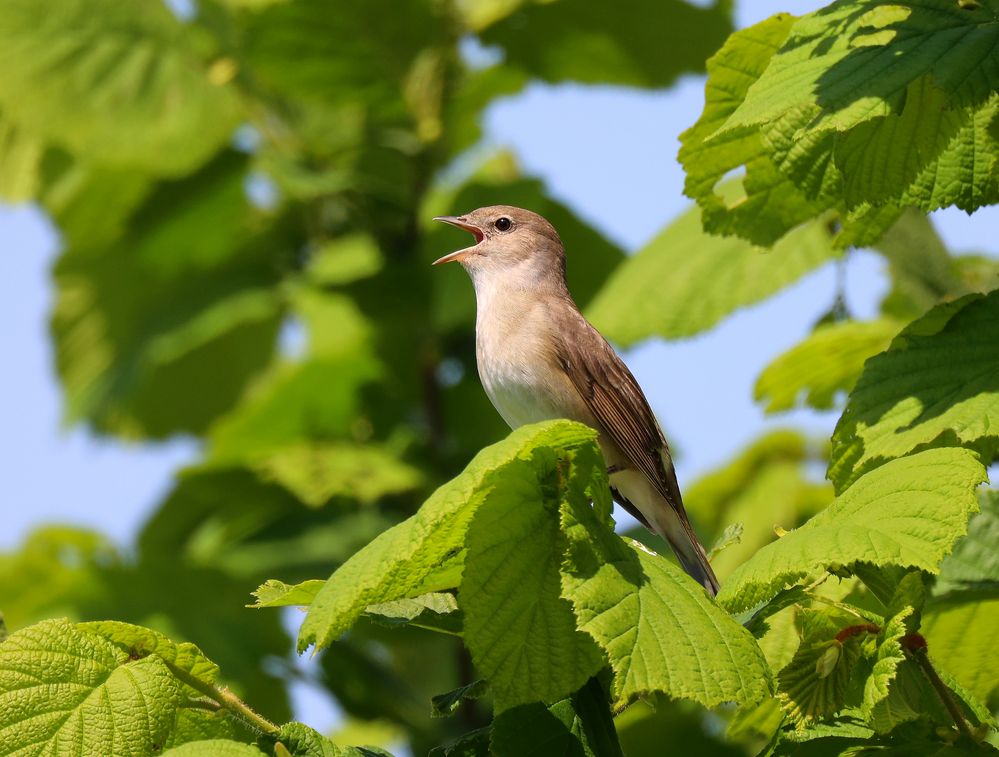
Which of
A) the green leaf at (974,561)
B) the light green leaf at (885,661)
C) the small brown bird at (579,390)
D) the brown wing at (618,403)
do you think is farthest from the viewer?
the brown wing at (618,403)

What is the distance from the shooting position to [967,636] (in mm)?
3699

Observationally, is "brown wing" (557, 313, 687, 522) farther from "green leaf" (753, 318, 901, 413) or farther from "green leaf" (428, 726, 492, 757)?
"green leaf" (428, 726, 492, 757)

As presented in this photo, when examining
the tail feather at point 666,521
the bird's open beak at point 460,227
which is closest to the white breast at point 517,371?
the tail feather at point 666,521

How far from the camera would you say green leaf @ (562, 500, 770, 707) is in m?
2.39

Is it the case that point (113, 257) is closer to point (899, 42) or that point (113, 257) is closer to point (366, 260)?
point (366, 260)

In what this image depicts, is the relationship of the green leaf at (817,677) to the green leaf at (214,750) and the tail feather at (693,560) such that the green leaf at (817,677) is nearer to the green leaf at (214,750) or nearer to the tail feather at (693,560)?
the green leaf at (214,750)

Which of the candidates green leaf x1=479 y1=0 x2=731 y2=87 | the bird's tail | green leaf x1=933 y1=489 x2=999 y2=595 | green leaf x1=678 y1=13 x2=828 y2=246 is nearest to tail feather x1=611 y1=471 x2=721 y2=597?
the bird's tail

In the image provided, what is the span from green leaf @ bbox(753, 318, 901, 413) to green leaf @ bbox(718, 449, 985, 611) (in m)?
1.52

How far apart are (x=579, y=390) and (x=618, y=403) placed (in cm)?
16

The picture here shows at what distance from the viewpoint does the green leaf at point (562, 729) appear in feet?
8.81

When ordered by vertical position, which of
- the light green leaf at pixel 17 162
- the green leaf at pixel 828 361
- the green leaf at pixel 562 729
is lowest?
the green leaf at pixel 562 729

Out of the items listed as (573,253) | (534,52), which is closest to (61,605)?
(573,253)

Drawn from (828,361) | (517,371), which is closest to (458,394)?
(517,371)

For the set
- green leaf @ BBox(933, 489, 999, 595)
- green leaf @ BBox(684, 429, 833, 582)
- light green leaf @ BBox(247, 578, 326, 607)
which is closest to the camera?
light green leaf @ BBox(247, 578, 326, 607)
